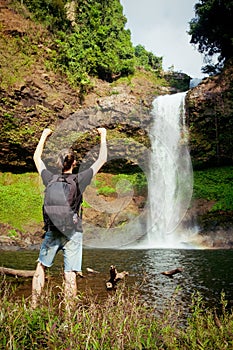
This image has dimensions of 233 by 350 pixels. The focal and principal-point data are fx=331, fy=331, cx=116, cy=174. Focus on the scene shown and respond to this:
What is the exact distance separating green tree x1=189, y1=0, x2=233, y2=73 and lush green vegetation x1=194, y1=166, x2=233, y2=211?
768cm

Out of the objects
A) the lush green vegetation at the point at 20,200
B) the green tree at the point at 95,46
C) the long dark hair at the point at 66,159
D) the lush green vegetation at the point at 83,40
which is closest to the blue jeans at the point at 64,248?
the long dark hair at the point at 66,159

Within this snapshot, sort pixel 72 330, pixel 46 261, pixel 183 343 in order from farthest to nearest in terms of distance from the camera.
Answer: pixel 46 261 → pixel 183 343 → pixel 72 330

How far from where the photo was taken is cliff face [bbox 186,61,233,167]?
20.5m

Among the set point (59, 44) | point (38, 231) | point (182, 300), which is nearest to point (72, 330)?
point (182, 300)

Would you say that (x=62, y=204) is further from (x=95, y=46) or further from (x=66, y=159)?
(x=95, y=46)

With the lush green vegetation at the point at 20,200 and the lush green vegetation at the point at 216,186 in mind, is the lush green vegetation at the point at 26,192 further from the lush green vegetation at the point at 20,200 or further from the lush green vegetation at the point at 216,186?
the lush green vegetation at the point at 216,186

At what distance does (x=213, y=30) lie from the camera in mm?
22141

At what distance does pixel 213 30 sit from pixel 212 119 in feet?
20.6

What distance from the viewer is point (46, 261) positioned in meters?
3.28

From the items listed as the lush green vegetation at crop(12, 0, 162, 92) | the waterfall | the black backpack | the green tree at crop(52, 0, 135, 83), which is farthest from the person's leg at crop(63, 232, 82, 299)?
the green tree at crop(52, 0, 135, 83)

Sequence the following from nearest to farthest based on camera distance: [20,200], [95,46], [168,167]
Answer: [20,200] < [168,167] < [95,46]

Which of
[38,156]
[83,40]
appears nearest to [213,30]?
[83,40]

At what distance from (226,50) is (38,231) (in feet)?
58.0

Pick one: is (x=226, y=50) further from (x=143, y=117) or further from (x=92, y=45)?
(x=92, y=45)
